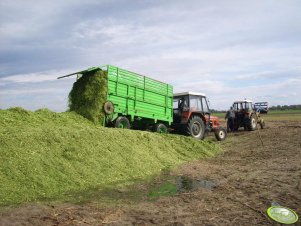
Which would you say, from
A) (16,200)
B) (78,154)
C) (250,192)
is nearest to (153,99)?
(78,154)

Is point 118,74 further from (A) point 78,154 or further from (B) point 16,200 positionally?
(B) point 16,200

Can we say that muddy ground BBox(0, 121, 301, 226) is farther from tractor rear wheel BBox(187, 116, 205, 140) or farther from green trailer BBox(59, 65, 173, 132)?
tractor rear wheel BBox(187, 116, 205, 140)

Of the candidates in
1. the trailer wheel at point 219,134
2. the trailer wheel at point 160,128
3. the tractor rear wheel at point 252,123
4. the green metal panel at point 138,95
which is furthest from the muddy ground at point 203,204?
the tractor rear wheel at point 252,123

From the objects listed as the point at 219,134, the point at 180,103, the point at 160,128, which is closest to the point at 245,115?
the point at 219,134

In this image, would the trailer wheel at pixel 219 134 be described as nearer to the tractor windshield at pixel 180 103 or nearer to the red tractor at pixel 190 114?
the red tractor at pixel 190 114

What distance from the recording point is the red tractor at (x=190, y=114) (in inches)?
683

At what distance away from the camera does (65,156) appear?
9039 millimetres

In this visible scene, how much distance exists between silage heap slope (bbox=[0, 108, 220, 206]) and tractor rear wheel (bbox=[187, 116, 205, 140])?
440 cm

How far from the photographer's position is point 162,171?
10.6 metres

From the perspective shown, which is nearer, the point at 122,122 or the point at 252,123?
the point at 122,122

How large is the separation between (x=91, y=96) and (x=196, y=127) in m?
6.58

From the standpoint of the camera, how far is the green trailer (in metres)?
13.4

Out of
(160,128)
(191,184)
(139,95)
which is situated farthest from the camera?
A: (160,128)

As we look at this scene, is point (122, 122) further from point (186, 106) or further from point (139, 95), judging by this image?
point (186, 106)
